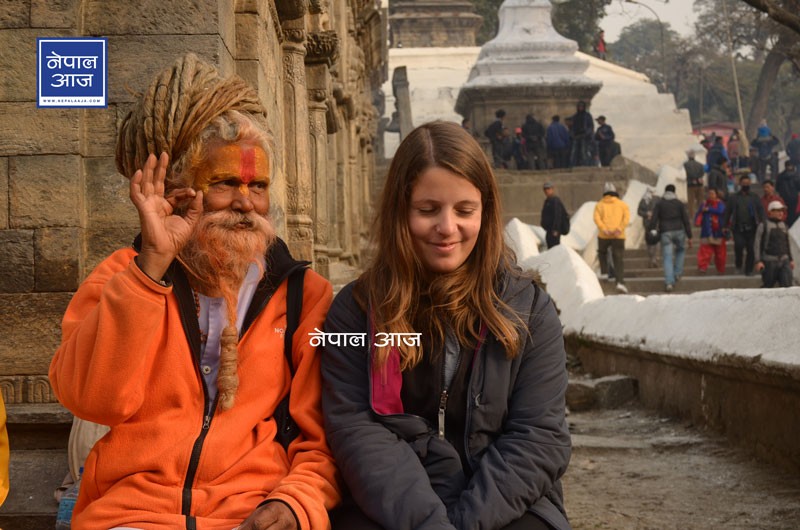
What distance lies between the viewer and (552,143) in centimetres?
2641

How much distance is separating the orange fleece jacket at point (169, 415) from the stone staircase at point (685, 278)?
13.9 meters

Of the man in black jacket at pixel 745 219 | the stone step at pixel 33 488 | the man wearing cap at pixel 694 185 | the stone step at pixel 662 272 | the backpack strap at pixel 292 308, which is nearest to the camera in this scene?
the backpack strap at pixel 292 308

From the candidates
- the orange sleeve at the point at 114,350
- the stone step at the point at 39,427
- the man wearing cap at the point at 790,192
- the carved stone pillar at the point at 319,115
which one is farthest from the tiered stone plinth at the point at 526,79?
the orange sleeve at the point at 114,350

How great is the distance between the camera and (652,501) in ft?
19.1

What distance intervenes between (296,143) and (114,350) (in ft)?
17.4

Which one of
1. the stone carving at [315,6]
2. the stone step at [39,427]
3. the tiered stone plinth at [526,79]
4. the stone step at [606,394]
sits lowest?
the stone step at [606,394]

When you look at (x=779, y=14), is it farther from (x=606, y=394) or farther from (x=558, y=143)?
(x=558, y=143)

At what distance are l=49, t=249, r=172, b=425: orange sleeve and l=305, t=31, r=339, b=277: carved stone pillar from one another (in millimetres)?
6572

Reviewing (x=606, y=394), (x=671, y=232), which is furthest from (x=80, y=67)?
(x=671, y=232)

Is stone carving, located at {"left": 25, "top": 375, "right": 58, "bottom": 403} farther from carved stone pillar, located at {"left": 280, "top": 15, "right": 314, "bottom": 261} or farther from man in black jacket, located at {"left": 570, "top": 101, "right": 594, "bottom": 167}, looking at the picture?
man in black jacket, located at {"left": 570, "top": 101, "right": 594, "bottom": 167}

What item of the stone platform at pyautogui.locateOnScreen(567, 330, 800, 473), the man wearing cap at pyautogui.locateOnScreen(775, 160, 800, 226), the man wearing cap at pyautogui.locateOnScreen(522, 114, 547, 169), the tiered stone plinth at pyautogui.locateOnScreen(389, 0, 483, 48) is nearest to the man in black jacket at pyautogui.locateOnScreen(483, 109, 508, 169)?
the man wearing cap at pyautogui.locateOnScreen(522, 114, 547, 169)

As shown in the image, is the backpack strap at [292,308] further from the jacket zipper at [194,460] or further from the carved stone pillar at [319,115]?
the carved stone pillar at [319,115]

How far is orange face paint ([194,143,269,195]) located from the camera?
126 inches

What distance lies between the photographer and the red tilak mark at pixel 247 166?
3.23 meters
